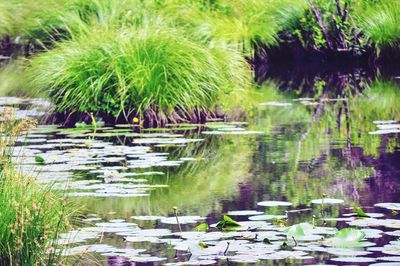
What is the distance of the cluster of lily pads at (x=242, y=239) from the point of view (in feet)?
19.5

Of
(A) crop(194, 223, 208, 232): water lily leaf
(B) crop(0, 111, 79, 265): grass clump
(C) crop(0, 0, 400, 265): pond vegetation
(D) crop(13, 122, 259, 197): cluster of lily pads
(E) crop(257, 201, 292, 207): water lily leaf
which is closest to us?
(B) crop(0, 111, 79, 265): grass clump

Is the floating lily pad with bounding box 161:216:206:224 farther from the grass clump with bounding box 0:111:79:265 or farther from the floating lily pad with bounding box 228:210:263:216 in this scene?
the grass clump with bounding box 0:111:79:265

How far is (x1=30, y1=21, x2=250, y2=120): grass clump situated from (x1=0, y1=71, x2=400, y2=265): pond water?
0.37 metres

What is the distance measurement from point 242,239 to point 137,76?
564 centimetres

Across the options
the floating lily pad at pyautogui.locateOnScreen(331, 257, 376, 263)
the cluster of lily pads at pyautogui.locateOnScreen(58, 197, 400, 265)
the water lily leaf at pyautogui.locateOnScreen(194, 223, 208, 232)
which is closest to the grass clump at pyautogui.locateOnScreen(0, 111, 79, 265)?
the cluster of lily pads at pyautogui.locateOnScreen(58, 197, 400, 265)

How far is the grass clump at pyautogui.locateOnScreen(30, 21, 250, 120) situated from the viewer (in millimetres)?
11750

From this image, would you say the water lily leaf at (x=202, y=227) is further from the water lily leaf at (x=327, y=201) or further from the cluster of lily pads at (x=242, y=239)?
the water lily leaf at (x=327, y=201)

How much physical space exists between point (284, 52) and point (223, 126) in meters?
8.67

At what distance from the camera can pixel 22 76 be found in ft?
56.4

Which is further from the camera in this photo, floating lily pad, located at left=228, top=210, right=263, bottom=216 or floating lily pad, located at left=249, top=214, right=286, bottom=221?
floating lily pad, located at left=228, top=210, right=263, bottom=216

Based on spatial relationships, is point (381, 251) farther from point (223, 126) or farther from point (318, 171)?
point (223, 126)

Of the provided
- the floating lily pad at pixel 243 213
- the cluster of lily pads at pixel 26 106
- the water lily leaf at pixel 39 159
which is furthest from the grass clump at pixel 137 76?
the floating lily pad at pixel 243 213

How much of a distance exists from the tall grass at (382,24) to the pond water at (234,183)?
5195mm

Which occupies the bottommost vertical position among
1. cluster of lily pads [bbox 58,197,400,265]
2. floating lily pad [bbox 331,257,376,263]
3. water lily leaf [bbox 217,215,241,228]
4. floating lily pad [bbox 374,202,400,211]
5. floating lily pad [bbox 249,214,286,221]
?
floating lily pad [bbox 331,257,376,263]
